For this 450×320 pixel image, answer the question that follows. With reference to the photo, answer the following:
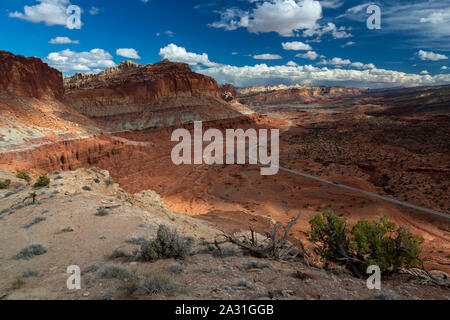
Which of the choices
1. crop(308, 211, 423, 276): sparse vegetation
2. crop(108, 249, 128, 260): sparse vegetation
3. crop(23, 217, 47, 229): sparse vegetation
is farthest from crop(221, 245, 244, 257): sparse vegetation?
crop(23, 217, 47, 229): sparse vegetation

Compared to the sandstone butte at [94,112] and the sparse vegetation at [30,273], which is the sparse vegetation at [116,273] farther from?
the sandstone butte at [94,112]

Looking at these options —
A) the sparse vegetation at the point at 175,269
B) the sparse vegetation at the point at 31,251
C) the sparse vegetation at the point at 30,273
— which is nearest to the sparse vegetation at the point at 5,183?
the sparse vegetation at the point at 31,251

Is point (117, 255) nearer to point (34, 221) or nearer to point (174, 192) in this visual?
point (34, 221)

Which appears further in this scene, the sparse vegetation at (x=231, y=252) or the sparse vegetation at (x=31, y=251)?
the sparse vegetation at (x=231, y=252)

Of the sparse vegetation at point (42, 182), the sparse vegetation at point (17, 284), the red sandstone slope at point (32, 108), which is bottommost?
the sparse vegetation at point (17, 284)

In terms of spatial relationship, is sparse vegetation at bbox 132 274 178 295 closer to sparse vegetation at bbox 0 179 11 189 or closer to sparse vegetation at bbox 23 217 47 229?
sparse vegetation at bbox 23 217 47 229

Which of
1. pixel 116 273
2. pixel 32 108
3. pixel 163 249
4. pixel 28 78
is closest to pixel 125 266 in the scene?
pixel 116 273
